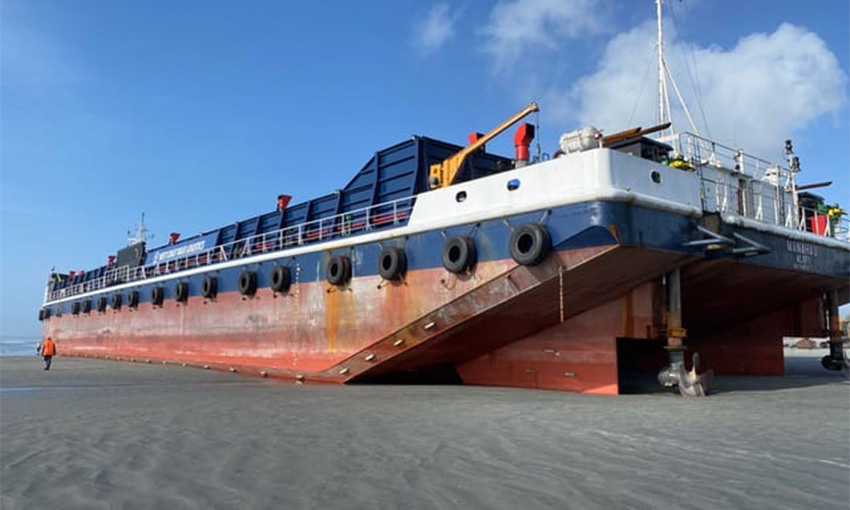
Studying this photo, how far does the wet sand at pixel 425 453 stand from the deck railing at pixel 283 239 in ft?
17.2

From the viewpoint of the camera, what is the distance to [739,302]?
610 inches

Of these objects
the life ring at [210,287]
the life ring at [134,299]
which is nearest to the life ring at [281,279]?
the life ring at [210,287]

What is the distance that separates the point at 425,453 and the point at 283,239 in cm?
1430

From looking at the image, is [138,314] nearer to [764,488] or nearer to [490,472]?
[490,472]

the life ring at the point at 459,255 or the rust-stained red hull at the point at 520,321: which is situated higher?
the life ring at the point at 459,255

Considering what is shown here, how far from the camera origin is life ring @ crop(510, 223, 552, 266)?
1053 cm

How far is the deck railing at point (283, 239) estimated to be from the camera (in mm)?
14406

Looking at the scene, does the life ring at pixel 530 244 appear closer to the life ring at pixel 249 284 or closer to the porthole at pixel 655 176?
the porthole at pixel 655 176

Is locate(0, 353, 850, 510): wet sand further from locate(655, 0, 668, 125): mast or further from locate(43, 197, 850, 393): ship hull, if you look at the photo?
locate(655, 0, 668, 125): mast

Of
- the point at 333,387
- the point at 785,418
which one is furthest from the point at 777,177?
the point at 333,387

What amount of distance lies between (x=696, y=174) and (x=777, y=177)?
4.25 metres

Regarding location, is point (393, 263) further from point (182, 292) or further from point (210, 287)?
point (182, 292)

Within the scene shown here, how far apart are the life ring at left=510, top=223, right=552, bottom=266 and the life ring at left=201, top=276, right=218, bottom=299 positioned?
40.9 feet

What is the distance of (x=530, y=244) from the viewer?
1074cm
